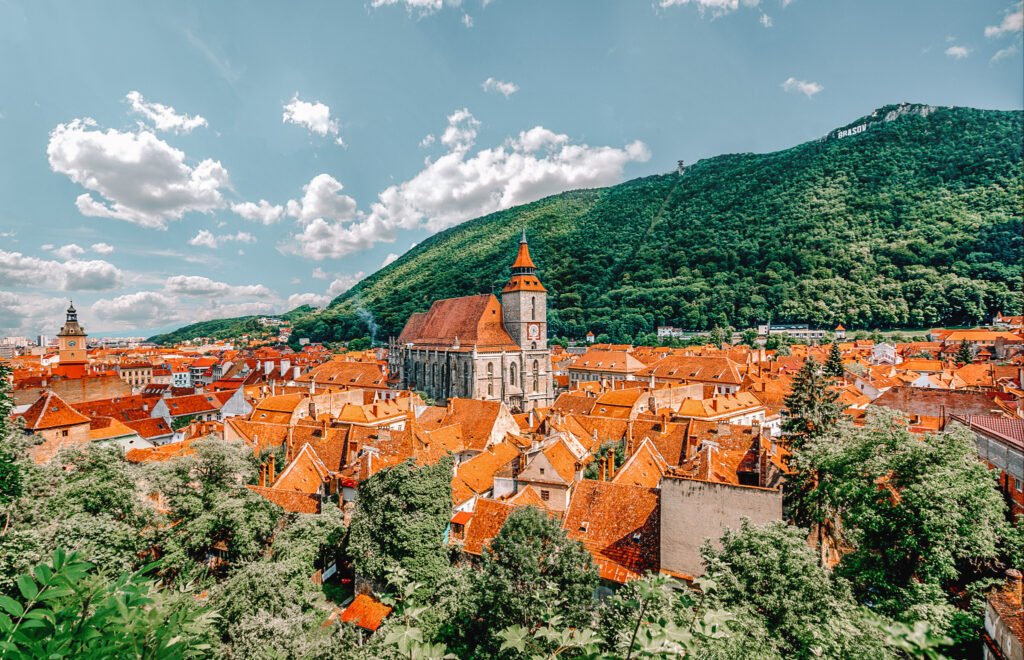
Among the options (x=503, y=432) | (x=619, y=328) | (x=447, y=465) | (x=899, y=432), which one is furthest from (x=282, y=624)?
(x=619, y=328)

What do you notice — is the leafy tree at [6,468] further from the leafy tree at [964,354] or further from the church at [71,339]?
the leafy tree at [964,354]

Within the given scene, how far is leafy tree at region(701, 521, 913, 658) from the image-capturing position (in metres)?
10.9

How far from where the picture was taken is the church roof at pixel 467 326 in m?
61.5

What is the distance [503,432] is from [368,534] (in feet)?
60.1

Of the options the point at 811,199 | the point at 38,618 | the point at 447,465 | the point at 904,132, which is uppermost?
the point at 904,132

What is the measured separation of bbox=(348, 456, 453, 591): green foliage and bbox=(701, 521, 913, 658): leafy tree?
992cm

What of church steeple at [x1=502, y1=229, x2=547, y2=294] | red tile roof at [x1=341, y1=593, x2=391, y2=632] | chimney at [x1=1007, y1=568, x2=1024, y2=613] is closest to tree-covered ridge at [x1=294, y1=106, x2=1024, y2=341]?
church steeple at [x1=502, y1=229, x2=547, y2=294]

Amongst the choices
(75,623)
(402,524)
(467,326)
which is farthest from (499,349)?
(75,623)

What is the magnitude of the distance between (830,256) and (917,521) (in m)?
163

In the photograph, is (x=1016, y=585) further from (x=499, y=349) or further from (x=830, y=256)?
(x=830, y=256)

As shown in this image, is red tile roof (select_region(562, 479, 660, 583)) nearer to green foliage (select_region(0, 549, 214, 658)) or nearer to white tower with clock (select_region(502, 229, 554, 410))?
green foliage (select_region(0, 549, 214, 658))

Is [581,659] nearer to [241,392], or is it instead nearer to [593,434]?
[593,434]

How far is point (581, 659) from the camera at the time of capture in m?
4.68

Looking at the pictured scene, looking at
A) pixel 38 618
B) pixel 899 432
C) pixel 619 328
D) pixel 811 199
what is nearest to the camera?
pixel 38 618
